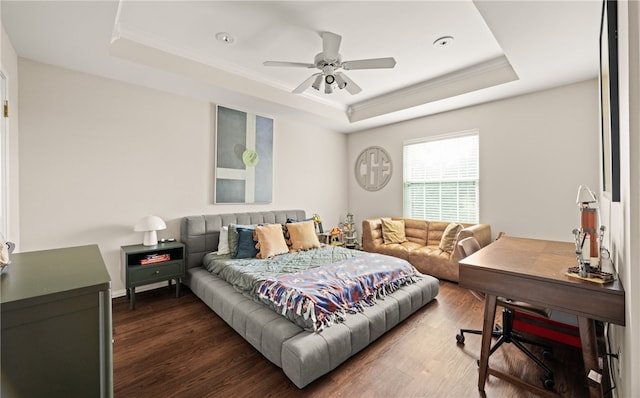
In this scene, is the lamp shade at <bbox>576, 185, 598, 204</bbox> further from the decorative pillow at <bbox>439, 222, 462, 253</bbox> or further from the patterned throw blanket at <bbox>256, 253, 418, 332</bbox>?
the decorative pillow at <bbox>439, 222, 462, 253</bbox>

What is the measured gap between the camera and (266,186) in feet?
14.6

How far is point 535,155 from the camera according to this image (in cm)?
356

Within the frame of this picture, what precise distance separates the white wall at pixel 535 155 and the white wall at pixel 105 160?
386cm

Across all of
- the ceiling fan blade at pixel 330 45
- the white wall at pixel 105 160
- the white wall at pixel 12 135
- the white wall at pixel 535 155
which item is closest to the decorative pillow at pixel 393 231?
the white wall at pixel 535 155

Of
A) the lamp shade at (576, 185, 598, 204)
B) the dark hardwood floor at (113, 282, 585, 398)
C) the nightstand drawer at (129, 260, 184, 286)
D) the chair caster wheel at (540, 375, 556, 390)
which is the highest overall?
the lamp shade at (576, 185, 598, 204)

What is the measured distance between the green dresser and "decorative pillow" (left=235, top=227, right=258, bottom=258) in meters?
2.29

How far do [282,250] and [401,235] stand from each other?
224 centimetres

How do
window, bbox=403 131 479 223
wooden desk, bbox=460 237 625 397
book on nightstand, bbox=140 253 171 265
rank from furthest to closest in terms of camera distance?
window, bbox=403 131 479 223 < book on nightstand, bbox=140 253 171 265 < wooden desk, bbox=460 237 625 397

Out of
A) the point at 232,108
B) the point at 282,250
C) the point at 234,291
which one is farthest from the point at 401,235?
the point at 232,108

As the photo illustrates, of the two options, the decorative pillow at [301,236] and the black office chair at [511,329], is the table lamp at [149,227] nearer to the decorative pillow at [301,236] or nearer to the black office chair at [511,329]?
the decorative pillow at [301,236]

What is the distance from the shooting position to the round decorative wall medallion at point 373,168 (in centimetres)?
524

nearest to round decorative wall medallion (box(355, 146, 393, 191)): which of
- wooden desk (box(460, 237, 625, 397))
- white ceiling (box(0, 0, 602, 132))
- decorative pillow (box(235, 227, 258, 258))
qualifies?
white ceiling (box(0, 0, 602, 132))

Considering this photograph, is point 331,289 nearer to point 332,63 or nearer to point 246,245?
point 246,245

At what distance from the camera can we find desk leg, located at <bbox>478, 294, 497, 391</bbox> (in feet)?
5.53
